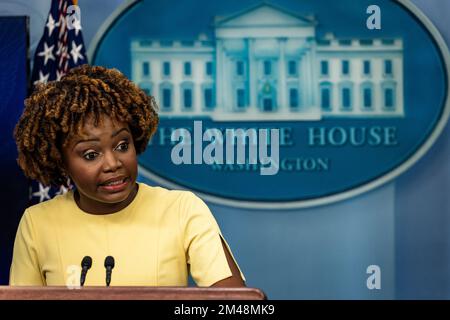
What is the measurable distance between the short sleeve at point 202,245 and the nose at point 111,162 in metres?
0.20

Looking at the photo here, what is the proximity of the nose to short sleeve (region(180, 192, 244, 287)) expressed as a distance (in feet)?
0.64

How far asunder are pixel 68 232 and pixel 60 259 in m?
0.07

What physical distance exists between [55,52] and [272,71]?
0.95m

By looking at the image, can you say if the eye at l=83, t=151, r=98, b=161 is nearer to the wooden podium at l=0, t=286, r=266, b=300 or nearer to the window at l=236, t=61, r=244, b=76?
the wooden podium at l=0, t=286, r=266, b=300

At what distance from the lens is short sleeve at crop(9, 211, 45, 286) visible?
192 cm

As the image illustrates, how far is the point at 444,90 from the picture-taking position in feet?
11.3

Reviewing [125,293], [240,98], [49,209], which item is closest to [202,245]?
[49,209]

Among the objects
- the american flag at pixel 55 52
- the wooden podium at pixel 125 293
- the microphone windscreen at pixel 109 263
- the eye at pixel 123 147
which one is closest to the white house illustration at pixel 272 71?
the american flag at pixel 55 52

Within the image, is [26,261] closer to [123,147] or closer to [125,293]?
[123,147]

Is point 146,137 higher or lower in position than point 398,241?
higher

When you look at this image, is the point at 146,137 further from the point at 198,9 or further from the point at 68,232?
the point at 198,9

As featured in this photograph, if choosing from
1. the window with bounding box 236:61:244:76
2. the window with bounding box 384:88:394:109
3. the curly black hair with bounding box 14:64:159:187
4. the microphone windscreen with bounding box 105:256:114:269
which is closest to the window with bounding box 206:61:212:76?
the window with bounding box 236:61:244:76
